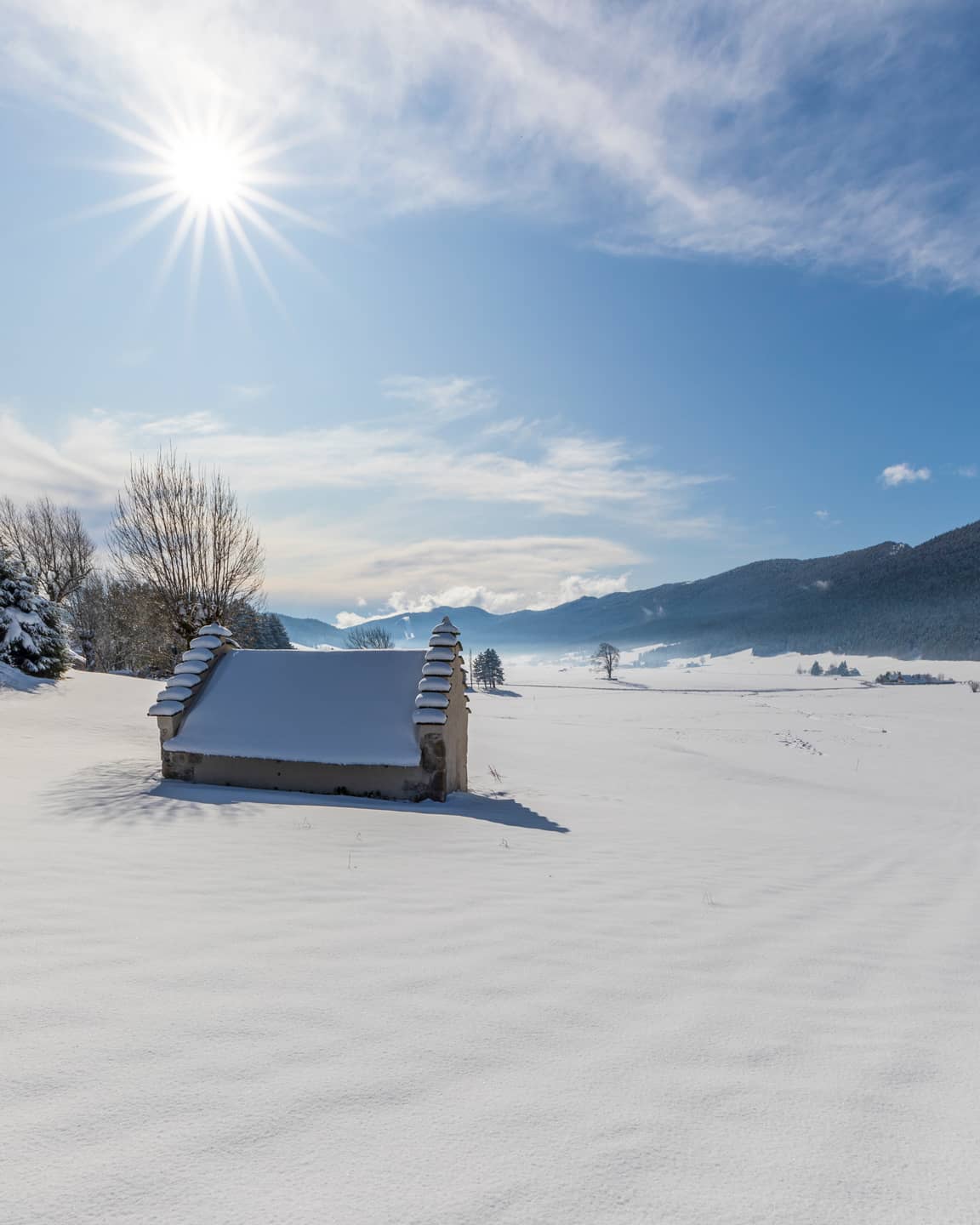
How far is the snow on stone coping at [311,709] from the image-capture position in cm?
1116

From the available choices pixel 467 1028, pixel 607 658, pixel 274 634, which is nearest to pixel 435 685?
pixel 467 1028

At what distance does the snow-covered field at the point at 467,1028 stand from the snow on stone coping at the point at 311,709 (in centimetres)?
300

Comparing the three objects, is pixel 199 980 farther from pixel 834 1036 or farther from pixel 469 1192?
pixel 834 1036

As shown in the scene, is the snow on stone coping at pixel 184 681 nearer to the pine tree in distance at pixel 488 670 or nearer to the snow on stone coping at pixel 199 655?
the snow on stone coping at pixel 199 655

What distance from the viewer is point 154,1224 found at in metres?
1.75

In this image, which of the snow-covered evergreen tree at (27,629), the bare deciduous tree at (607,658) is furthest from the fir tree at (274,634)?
the bare deciduous tree at (607,658)

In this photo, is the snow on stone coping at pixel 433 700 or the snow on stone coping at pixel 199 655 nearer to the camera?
the snow on stone coping at pixel 433 700

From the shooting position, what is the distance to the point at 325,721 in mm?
11688

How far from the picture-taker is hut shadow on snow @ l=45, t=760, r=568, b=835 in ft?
26.2

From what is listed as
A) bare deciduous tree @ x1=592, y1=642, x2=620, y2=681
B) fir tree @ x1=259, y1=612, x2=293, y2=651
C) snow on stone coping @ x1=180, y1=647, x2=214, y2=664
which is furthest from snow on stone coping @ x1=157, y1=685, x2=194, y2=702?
bare deciduous tree @ x1=592, y1=642, x2=620, y2=681

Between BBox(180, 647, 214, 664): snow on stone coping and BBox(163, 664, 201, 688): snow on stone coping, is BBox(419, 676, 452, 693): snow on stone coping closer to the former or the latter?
BBox(163, 664, 201, 688): snow on stone coping

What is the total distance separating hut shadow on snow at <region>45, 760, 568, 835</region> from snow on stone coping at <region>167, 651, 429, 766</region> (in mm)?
752

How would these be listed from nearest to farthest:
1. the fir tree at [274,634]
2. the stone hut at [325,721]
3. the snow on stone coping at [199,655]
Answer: the stone hut at [325,721]
the snow on stone coping at [199,655]
the fir tree at [274,634]

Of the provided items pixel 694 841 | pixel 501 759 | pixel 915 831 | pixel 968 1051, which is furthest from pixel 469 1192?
pixel 501 759
